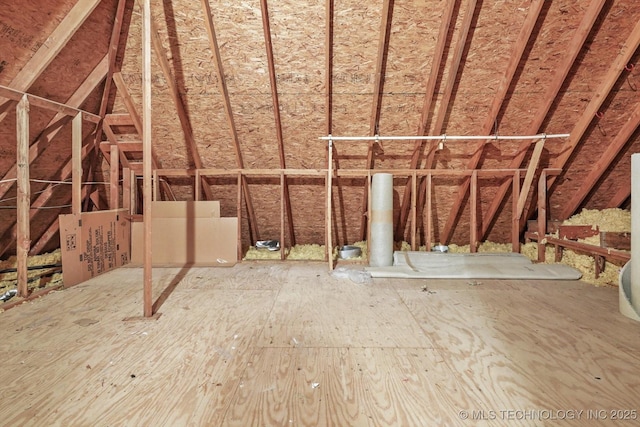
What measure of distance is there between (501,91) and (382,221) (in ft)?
6.38

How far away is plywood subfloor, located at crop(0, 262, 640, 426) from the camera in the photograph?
4.15 ft

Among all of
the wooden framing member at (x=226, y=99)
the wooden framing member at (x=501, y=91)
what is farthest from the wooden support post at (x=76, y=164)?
the wooden framing member at (x=501, y=91)

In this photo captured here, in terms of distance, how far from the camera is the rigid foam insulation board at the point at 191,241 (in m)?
4.03

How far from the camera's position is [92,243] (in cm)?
341

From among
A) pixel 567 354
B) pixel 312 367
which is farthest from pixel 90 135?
pixel 567 354

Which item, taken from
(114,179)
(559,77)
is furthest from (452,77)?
(114,179)

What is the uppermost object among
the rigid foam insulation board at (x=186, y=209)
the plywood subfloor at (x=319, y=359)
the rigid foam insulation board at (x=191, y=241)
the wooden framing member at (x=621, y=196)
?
the wooden framing member at (x=621, y=196)

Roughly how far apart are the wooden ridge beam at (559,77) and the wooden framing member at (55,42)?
453 centimetres

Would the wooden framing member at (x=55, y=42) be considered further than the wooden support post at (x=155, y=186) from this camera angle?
No

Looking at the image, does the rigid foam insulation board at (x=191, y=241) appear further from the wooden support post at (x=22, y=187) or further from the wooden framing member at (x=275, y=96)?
the wooden support post at (x=22, y=187)

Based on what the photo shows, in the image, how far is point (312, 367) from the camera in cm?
157

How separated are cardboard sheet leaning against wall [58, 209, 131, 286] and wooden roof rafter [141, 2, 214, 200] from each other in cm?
119

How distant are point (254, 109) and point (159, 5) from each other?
4.28ft

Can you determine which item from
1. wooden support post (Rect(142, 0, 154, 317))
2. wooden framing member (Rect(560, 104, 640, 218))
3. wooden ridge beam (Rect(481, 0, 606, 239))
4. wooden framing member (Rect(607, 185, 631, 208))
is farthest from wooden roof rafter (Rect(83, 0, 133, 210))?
wooden framing member (Rect(607, 185, 631, 208))
